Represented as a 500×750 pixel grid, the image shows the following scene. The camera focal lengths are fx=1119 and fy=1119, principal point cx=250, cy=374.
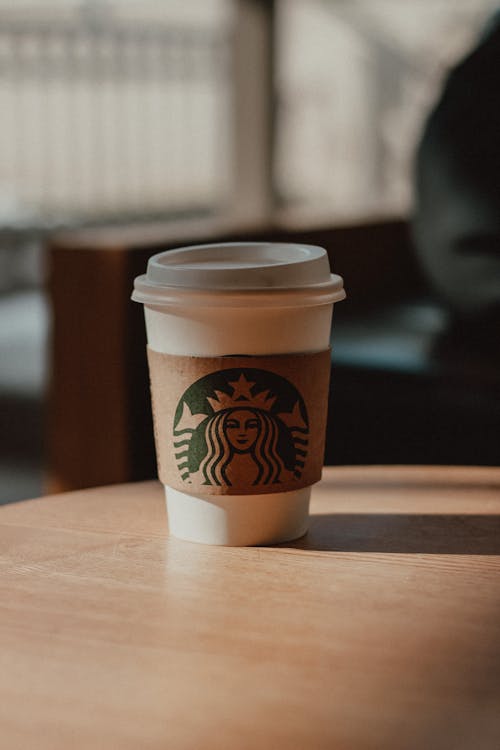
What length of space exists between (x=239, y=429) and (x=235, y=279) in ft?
0.33

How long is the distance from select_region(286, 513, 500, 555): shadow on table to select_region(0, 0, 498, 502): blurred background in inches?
31.2

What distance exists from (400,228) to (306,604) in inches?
66.8

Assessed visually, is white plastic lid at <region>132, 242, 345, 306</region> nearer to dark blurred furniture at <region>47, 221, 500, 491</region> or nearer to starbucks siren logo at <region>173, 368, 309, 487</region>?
starbucks siren logo at <region>173, 368, 309, 487</region>

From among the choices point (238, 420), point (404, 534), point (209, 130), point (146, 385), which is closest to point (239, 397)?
point (238, 420)

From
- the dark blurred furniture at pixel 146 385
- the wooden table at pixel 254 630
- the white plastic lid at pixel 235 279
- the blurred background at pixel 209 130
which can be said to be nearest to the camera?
the wooden table at pixel 254 630

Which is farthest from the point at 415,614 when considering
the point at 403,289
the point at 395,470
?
the point at 403,289

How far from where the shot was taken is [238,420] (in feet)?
2.45

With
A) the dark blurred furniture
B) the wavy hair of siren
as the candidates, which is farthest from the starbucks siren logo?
the dark blurred furniture

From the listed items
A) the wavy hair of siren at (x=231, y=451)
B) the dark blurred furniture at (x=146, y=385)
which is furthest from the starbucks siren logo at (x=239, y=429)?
the dark blurred furniture at (x=146, y=385)

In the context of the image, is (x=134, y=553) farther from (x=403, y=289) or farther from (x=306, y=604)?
(x=403, y=289)

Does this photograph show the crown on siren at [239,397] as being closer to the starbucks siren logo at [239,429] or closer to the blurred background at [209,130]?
the starbucks siren logo at [239,429]

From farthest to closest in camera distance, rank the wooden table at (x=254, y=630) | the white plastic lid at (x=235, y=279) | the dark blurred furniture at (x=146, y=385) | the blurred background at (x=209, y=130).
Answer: the blurred background at (x=209, y=130)
the dark blurred furniture at (x=146, y=385)
the white plastic lid at (x=235, y=279)
the wooden table at (x=254, y=630)

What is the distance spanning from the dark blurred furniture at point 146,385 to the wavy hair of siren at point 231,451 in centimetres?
91

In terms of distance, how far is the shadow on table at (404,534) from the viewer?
0.78 m
